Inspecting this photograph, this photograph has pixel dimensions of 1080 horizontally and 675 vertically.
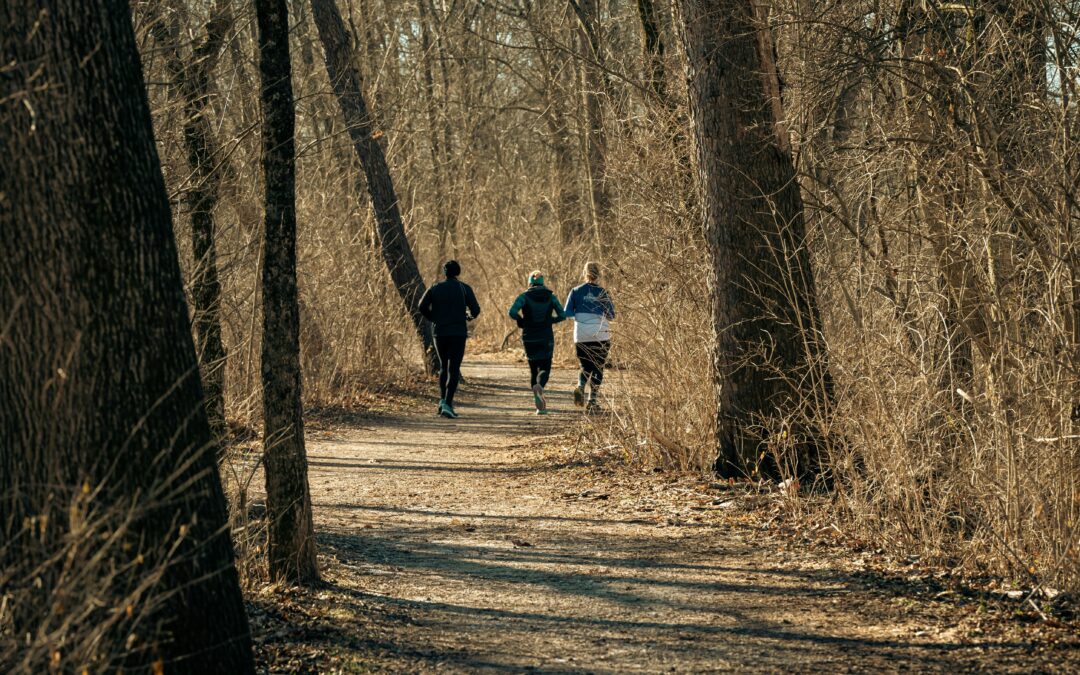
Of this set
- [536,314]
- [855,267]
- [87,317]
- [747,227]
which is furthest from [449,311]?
[87,317]

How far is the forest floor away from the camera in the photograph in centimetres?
580

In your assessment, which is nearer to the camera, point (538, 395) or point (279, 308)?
point (279, 308)

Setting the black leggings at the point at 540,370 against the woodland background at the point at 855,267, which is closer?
the woodland background at the point at 855,267

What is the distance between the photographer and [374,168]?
1898cm

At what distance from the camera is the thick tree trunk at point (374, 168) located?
18141 millimetres

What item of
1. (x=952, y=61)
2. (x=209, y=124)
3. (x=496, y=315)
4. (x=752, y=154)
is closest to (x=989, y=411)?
(x=952, y=61)

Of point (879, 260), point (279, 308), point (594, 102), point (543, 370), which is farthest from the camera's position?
point (594, 102)

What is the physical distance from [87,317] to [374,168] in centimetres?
1500

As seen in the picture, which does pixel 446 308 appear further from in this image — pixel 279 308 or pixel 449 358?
pixel 279 308

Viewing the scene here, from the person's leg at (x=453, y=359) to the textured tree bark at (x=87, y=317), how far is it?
1149 cm

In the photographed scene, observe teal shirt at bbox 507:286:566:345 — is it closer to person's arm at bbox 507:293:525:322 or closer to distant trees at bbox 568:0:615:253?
person's arm at bbox 507:293:525:322

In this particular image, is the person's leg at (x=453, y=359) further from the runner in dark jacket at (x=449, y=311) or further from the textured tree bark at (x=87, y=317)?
the textured tree bark at (x=87, y=317)

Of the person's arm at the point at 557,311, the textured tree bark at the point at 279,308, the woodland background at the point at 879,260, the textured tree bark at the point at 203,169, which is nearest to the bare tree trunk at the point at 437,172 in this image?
the woodland background at the point at 879,260

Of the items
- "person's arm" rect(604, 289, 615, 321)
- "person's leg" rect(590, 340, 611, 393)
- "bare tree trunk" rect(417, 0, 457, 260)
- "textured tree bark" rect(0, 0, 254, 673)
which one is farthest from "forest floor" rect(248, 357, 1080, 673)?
"bare tree trunk" rect(417, 0, 457, 260)
